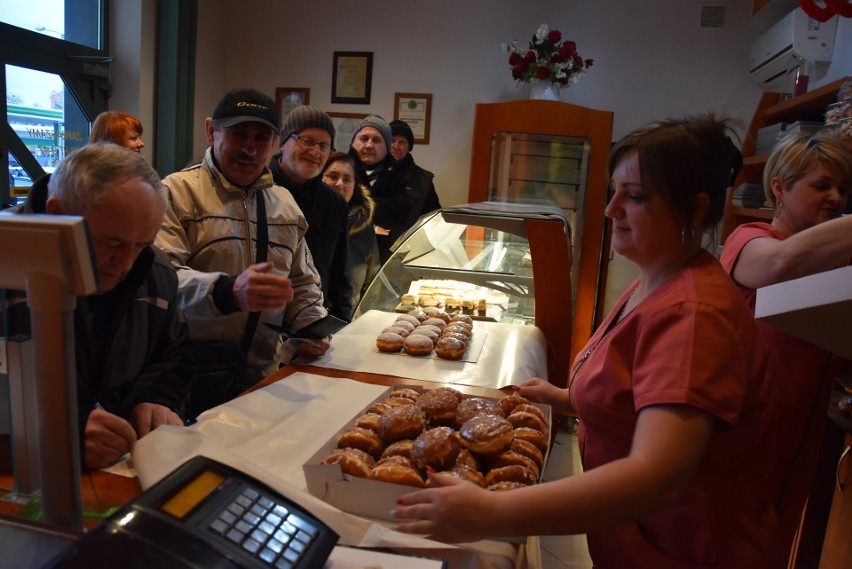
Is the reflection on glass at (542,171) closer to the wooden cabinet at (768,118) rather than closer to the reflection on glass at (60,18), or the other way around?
the wooden cabinet at (768,118)

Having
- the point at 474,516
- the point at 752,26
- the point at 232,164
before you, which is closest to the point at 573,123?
the point at 752,26

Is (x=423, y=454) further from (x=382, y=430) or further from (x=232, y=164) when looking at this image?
(x=232, y=164)

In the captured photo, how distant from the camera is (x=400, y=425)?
1384mm

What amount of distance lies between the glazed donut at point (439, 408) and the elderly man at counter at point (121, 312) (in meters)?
0.61

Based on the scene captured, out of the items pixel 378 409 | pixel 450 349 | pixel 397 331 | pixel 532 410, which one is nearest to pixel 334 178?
pixel 397 331

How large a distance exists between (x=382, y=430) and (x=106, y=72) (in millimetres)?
4538

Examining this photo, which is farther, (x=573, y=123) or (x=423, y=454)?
(x=573, y=123)

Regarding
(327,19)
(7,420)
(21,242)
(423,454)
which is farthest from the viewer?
(327,19)

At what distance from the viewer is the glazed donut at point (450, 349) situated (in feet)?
7.23

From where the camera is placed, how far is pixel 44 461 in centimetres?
68

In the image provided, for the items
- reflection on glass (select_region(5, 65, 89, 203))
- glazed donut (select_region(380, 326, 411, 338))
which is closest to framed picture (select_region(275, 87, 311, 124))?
reflection on glass (select_region(5, 65, 89, 203))

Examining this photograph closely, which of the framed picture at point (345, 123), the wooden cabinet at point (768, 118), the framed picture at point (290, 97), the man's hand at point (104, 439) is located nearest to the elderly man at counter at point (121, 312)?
the man's hand at point (104, 439)

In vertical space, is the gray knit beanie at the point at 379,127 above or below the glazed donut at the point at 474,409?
above

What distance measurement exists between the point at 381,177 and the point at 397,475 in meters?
3.35
